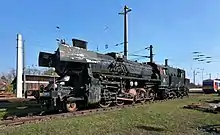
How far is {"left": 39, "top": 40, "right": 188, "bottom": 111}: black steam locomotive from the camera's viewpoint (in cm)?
1619

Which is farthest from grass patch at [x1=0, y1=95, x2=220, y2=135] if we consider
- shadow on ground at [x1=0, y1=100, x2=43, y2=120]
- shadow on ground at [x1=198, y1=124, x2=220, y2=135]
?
shadow on ground at [x1=0, y1=100, x2=43, y2=120]

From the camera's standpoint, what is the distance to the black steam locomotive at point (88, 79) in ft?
53.1

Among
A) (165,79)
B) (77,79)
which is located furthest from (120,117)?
(165,79)

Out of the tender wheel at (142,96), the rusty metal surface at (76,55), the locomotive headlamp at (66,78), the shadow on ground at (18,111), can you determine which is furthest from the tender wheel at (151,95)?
the locomotive headlamp at (66,78)

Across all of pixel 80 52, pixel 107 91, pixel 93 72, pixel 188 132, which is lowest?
pixel 188 132

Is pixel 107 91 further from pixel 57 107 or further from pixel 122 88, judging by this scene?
pixel 57 107

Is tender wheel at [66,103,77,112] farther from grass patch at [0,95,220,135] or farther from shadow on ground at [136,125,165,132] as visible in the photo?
shadow on ground at [136,125,165,132]

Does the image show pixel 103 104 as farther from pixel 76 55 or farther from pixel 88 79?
pixel 76 55

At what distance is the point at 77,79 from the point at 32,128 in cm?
675

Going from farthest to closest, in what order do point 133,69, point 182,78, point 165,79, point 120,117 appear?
point 182,78 → point 165,79 → point 133,69 → point 120,117

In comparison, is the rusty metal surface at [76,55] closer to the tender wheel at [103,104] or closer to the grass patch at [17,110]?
the tender wheel at [103,104]

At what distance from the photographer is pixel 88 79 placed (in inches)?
679

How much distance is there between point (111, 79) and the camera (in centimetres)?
1995

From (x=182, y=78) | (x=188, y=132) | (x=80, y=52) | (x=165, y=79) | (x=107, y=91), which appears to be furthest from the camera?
(x=182, y=78)
